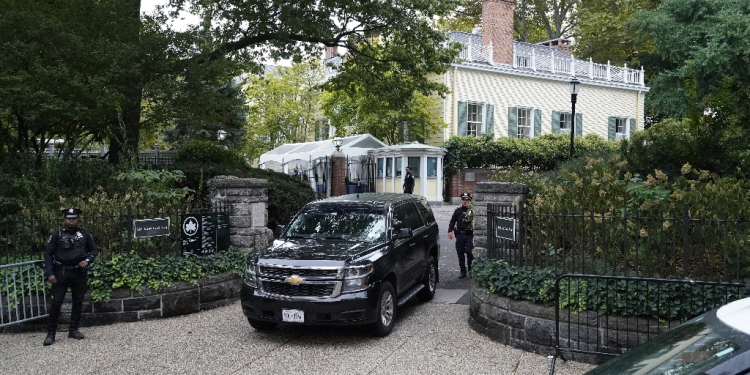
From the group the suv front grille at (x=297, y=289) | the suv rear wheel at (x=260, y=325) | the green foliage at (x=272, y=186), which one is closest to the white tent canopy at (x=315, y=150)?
the green foliage at (x=272, y=186)

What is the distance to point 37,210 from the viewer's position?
398 inches

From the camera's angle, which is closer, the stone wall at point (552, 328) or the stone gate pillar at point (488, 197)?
the stone wall at point (552, 328)

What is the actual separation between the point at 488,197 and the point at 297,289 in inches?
140

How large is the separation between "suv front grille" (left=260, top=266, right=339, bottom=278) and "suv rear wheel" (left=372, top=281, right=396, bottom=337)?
740 mm

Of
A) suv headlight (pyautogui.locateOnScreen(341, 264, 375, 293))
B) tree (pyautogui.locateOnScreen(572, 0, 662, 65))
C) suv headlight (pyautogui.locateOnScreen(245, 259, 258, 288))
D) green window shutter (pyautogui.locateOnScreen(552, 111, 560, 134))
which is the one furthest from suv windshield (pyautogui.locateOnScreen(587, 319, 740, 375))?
tree (pyautogui.locateOnScreen(572, 0, 662, 65))

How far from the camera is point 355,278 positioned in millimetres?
7402

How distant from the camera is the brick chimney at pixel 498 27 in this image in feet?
101

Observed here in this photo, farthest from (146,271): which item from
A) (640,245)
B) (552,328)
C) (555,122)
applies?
(555,122)

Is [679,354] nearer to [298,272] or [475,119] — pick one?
[298,272]

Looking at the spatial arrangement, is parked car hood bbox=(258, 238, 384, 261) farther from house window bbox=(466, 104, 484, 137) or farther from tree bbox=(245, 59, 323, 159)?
tree bbox=(245, 59, 323, 159)

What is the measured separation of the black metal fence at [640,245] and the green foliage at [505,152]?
20.6 meters

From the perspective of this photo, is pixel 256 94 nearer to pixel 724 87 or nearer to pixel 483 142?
pixel 483 142

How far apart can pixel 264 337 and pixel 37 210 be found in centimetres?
495

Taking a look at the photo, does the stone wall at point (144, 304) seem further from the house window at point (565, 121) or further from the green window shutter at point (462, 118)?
the house window at point (565, 121)
